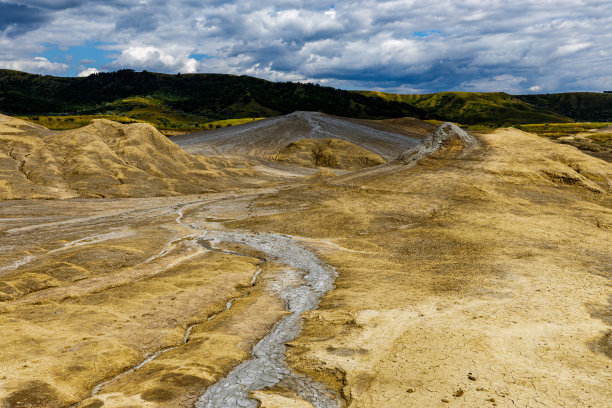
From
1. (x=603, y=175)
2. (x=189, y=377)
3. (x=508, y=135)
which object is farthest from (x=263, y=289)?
(x=508, y=135)

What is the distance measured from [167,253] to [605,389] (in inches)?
1189

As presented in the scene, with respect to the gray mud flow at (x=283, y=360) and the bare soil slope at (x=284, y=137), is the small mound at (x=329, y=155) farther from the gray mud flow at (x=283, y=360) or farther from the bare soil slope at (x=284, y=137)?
the gray mud flow at (x=283, y=360)

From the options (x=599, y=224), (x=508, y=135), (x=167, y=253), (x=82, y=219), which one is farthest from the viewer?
(x=508, y=135)

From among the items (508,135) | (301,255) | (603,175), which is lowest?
(301,255)

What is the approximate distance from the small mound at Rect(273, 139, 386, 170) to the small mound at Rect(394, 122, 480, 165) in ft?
113

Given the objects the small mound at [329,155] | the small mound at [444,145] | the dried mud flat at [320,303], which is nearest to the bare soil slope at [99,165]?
the dried mud flat at [320,303]

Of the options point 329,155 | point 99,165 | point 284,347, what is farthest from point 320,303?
point 329,155

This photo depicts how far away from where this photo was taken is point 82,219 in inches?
1912

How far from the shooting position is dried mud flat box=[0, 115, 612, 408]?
48.6 ft

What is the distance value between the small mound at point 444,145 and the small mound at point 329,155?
3449 cm

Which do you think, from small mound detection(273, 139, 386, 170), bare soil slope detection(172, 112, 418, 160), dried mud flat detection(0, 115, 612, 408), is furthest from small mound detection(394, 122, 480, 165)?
bare soil slope detection(172, 112, 418, 160)

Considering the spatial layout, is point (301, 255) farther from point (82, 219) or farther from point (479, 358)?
point (82, 219)

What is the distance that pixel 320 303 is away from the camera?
2423 cm

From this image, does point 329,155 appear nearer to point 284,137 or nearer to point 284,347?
point 284,137
